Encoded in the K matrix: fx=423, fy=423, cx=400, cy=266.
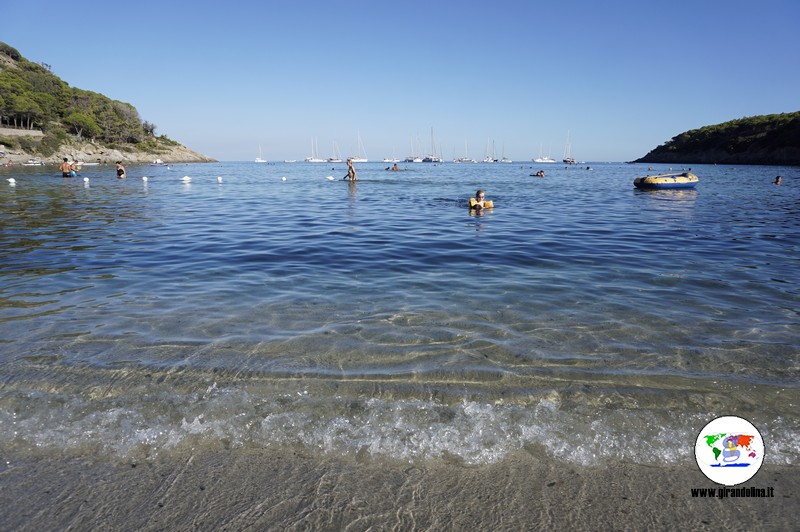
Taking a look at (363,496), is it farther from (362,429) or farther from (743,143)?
(743,143)

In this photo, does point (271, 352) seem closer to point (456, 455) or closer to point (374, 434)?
point (374, 434)

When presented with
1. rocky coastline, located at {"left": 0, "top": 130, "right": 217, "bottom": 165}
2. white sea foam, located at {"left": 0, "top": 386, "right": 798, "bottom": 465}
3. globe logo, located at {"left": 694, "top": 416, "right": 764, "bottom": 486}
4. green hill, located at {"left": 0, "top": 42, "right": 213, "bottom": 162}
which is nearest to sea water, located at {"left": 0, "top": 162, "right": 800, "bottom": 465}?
white sea foam, located at {"left": 0, "top": 386, "right": 798, "bottom": 465}

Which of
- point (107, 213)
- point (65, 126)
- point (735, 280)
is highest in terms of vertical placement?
point (65, 126)

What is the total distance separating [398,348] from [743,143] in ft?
512

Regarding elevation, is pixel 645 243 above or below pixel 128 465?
above

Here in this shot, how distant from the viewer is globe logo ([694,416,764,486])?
320 cm

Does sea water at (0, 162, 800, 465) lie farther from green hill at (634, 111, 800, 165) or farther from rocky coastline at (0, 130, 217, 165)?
green hill at (634, 111, 800, 165)

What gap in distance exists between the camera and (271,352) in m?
5.38

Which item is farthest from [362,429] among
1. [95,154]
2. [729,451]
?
[95,154]

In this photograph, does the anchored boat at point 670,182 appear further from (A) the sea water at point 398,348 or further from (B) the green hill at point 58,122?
(B) the green hill at point 58,122

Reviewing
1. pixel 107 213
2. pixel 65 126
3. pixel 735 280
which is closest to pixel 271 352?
pixel 735 280

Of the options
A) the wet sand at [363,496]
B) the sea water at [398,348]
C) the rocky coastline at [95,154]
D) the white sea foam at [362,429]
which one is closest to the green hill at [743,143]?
the sea water at [398,348]

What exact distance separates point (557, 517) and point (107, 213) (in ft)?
74.5

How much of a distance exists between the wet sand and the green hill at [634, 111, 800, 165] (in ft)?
439
